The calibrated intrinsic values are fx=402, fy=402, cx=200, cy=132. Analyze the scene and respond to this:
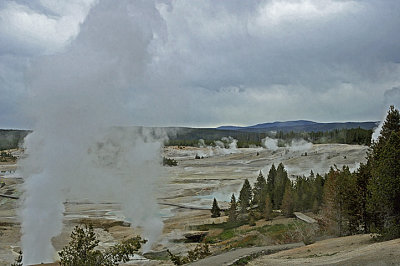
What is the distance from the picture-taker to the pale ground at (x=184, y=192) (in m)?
39.1

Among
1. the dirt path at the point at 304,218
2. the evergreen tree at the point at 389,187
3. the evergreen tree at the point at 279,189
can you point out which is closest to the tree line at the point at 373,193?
the evergreen tree at the point at 389,187

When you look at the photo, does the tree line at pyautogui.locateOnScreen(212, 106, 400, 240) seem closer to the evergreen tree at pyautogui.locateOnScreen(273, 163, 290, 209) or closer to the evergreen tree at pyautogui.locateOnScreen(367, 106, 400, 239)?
the evergreen tree at pyautogui.locateOnScreen(367, 106, 400, 239)

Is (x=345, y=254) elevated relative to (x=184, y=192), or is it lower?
elevated

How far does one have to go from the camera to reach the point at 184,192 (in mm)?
68562

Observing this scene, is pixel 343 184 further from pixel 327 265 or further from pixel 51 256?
pixel 51 256

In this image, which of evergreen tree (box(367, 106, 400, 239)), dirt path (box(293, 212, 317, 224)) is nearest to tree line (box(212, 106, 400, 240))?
evergreen tree (box(367, 106, 400, 239))

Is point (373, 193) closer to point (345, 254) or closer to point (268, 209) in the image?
point (345, 254)

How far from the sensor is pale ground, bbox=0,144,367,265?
39.1 metres

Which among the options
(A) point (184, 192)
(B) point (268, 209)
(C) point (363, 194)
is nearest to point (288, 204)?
(B) point (268, 209)

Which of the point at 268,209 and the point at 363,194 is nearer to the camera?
the point at 363,194

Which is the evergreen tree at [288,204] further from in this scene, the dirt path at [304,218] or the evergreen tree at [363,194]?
the evergreen tree at [363,194]

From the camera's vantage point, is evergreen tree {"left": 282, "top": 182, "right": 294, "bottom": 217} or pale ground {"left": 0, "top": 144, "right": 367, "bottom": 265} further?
evergreen tree {"left": 282, "top": 182, "right": 294, "bottom": 217}

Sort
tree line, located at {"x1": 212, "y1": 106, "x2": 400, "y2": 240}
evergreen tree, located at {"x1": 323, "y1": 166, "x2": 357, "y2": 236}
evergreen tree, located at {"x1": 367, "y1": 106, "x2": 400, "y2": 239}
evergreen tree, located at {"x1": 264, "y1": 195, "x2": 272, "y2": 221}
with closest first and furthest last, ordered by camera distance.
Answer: evergreen tree, located at {"x1": 367, "y1": 106, "x2": 400, "y2": 239}, tree line, located at {"x1": 212, "y1": 106, "x2": 400, "y2": 240}, evergreen tree, located at {"x1": 323, "y1": 166, "x2": 357, "y2": 236}, evergreen tree, located at {"x1": 264, "y1": 195, "x2": 272, "y2": 221}

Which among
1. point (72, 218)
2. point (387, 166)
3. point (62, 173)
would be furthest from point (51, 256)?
point (387, 166)
